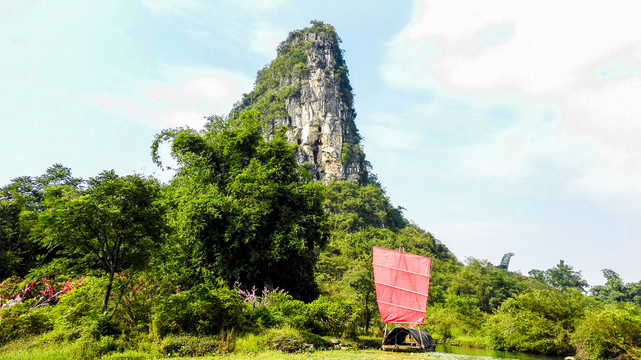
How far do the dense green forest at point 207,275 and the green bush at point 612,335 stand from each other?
1.8 inches

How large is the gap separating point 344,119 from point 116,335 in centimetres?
7615

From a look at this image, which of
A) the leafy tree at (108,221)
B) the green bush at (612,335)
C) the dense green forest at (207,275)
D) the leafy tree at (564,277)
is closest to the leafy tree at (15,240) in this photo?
the dense green forest at (207,275)

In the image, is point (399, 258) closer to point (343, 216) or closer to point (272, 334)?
point (272, 334)

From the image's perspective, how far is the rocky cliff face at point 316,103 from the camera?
236ft

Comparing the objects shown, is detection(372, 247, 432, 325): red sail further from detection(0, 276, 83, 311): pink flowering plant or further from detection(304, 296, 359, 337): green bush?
detection(0, 276, 83, 311): pink flowering plant

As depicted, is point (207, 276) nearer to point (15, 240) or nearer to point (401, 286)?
point (401, 286)

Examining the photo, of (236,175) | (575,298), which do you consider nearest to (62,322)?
(236,175)

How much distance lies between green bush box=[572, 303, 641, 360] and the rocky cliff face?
188ft

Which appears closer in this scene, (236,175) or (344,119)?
(236,175)

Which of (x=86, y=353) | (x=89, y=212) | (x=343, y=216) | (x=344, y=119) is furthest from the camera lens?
(x=344, y=119)

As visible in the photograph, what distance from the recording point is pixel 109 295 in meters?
7.57

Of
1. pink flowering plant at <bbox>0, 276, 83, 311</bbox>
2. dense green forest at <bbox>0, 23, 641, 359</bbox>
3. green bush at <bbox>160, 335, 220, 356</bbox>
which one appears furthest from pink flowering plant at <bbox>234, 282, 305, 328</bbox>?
pink flowering plant at <bbox>0, 276, 83, 311</bbox>

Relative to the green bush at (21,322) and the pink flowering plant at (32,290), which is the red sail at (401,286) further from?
the green bush at (21,322)

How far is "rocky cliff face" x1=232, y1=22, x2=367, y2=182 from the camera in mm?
72000
